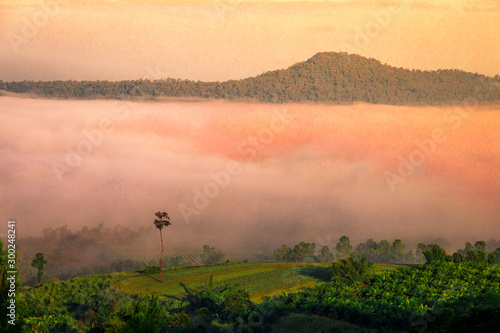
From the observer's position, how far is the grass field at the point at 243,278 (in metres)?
96.1

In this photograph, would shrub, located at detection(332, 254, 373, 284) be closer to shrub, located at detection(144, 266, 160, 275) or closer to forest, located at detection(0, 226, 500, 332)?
forest, located at detection(0, 226, 500, 332)

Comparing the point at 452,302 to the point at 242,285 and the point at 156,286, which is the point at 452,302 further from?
the point at 156,286

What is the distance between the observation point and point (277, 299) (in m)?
83.3

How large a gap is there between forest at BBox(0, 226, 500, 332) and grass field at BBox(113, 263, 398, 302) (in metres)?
0.18

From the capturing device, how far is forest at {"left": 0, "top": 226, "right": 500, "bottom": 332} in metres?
52.2

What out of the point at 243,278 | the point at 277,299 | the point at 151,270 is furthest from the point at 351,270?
the point at 151,270

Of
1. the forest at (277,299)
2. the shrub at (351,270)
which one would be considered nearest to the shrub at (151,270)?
the forest at (277,299)

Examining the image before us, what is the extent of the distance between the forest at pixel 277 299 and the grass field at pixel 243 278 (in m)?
0.18

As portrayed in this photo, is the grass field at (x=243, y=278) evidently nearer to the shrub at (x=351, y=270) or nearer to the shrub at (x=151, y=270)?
the shrub at (x=151, y=270)

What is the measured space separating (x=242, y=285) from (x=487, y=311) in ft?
191

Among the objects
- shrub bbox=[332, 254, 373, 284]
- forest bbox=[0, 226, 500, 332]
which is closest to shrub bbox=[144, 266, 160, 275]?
forest bbox=[0, 226, 500, 332]

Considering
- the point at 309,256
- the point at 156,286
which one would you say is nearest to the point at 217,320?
the point at 156,286

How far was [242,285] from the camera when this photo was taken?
322 ft

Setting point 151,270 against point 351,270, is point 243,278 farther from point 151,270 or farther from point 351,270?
point 351,270
